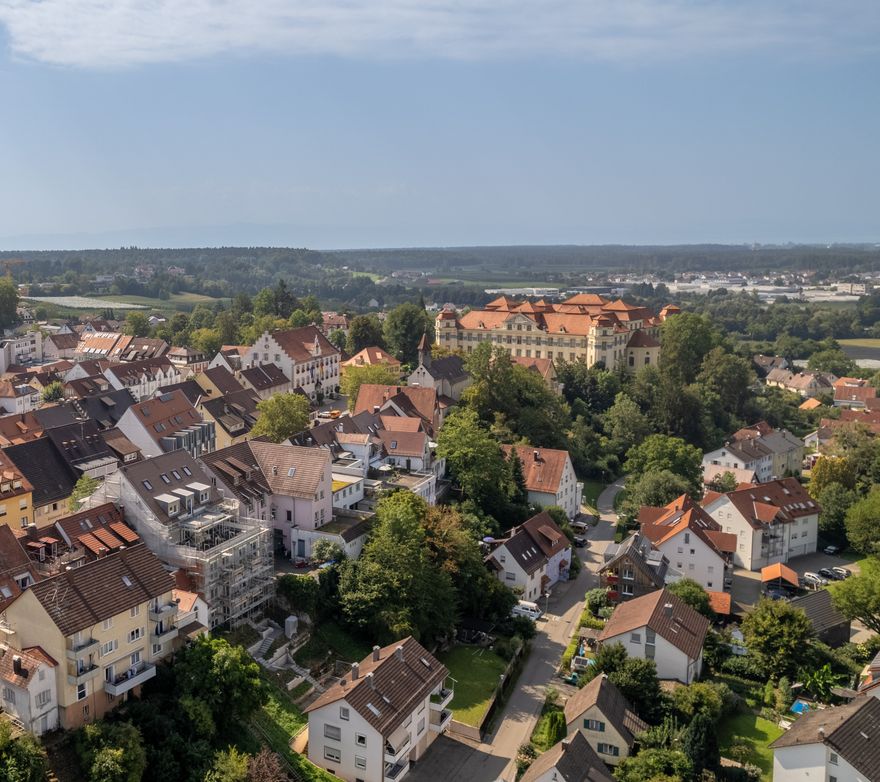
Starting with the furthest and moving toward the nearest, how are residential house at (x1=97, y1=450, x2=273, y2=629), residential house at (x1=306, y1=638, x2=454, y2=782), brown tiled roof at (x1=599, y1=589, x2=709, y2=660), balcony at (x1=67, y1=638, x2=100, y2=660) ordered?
brown tiled roof at (x1=599, y1=589, x2=709, y2=660) → residential house at (x1=97, y1=450, x2=273, y2=629) → residential house at (x1=306, y1=638, x2=454, y2=782) → balcony at (x1=67, y1=638, x2=100, y2=660)

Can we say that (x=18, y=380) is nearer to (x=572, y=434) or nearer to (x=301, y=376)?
(x=301, y=376)

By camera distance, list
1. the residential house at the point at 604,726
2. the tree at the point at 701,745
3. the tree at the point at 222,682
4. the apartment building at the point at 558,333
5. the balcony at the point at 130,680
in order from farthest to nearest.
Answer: the apartment building at the point at 558,333, the residential house at the point at 604,726, the tree at the point at 701,745, the tree at the point at 222,682, the balcony at the point at 130,680

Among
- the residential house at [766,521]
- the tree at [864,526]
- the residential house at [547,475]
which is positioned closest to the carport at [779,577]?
the residential house at [766,521]

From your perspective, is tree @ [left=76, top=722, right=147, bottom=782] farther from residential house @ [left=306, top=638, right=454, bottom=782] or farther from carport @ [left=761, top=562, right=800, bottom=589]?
carport @ [left=761, top=562, right=800, bottom=589]

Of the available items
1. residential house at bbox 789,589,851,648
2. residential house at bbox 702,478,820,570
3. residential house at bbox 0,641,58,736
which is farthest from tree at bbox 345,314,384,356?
residential house at bbox 0,641,58,736

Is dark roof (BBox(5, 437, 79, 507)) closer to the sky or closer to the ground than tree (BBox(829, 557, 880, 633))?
closer to the sky

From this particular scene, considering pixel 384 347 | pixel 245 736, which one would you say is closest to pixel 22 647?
pixel 245 736

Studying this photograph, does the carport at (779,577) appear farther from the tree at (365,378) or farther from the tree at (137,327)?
the tree at (137,327)
